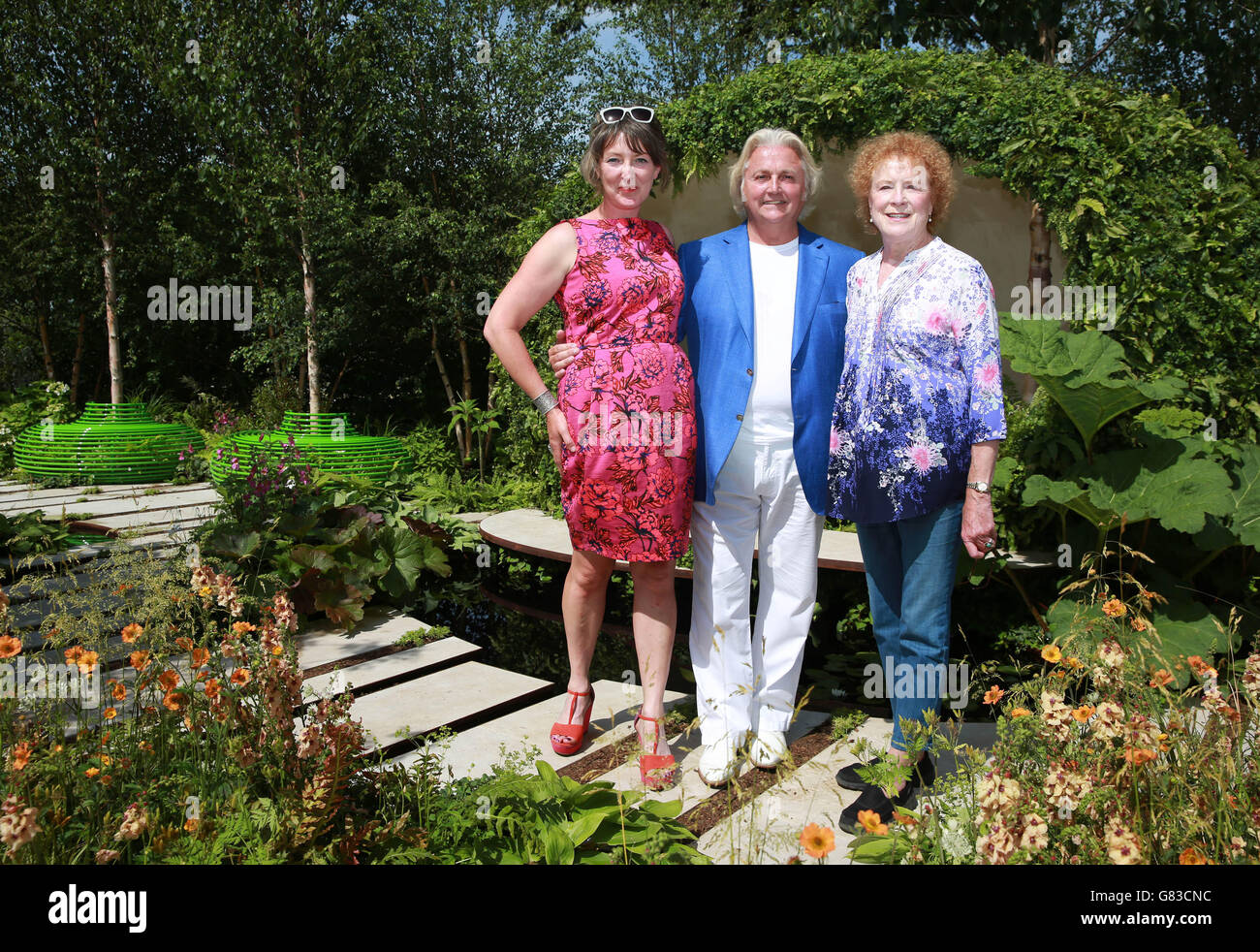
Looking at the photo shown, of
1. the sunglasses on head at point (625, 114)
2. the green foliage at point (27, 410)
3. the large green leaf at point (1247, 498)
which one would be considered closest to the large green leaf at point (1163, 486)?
the large green leaf at point (1247, 498)

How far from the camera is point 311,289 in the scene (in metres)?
10.4

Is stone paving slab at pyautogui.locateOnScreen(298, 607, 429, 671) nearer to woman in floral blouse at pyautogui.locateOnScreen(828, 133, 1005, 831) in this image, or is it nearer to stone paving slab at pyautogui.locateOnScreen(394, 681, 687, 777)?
stone paving slab at pyautogui.locateOnScreen(394, 681, 687, 777)

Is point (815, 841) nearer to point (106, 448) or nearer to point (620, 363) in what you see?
point (620, 363)

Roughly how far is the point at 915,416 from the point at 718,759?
1213 mm

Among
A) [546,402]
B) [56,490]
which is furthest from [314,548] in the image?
[56,490]

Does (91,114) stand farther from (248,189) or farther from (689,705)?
(689,705)

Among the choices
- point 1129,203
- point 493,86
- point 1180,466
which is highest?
point 493,86

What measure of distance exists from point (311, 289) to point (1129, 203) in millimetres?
8748

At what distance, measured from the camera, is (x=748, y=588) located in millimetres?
2764

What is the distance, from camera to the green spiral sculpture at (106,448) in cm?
930

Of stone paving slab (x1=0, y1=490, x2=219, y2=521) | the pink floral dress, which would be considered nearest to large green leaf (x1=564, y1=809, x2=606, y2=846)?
the pink floral dress

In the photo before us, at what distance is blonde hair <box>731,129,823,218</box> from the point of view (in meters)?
2.65

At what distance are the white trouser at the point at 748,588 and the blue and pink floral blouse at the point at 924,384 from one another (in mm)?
272
